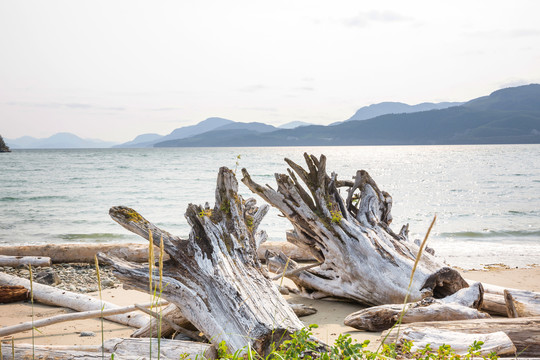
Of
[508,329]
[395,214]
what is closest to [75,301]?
[508,329]

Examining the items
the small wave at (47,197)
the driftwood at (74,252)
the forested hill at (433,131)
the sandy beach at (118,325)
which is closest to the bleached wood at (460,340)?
the sandy beach at (118,325)

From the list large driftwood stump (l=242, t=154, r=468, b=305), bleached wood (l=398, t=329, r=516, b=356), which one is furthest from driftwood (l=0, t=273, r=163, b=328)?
bleached wood (l=398, t=329, r=516, b=356)

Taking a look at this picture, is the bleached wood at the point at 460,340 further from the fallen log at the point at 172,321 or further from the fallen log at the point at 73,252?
the fallen log at the point at 73,252

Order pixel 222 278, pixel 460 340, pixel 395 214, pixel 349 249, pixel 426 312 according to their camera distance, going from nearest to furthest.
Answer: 1. pixel 460 340
2. pixel 222 278
3. pixel 426 312
4. pixel 349 249
5. pixel 395 214

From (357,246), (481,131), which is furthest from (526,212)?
(481,131)

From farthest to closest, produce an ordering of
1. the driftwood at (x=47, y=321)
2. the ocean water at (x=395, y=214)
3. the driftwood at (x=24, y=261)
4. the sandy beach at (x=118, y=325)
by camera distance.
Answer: the ocean water at (x=395, y=214), the driftwood at (x=24, y=261), the sandy beach at (x=118, y=325), the driftwood at (x=47, y=321)

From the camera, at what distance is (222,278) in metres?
3.88

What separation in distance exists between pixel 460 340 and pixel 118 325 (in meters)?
3.82

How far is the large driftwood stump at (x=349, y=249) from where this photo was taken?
5.27 m

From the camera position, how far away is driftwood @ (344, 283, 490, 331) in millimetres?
4367

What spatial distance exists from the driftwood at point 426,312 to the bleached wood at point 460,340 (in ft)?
2.66

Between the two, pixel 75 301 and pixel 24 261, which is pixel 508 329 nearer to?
pixel 75 301

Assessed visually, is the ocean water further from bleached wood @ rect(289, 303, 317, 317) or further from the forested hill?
the forested hill

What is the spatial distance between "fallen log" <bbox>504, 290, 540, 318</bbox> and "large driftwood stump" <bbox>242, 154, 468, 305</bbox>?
70 centimetres
